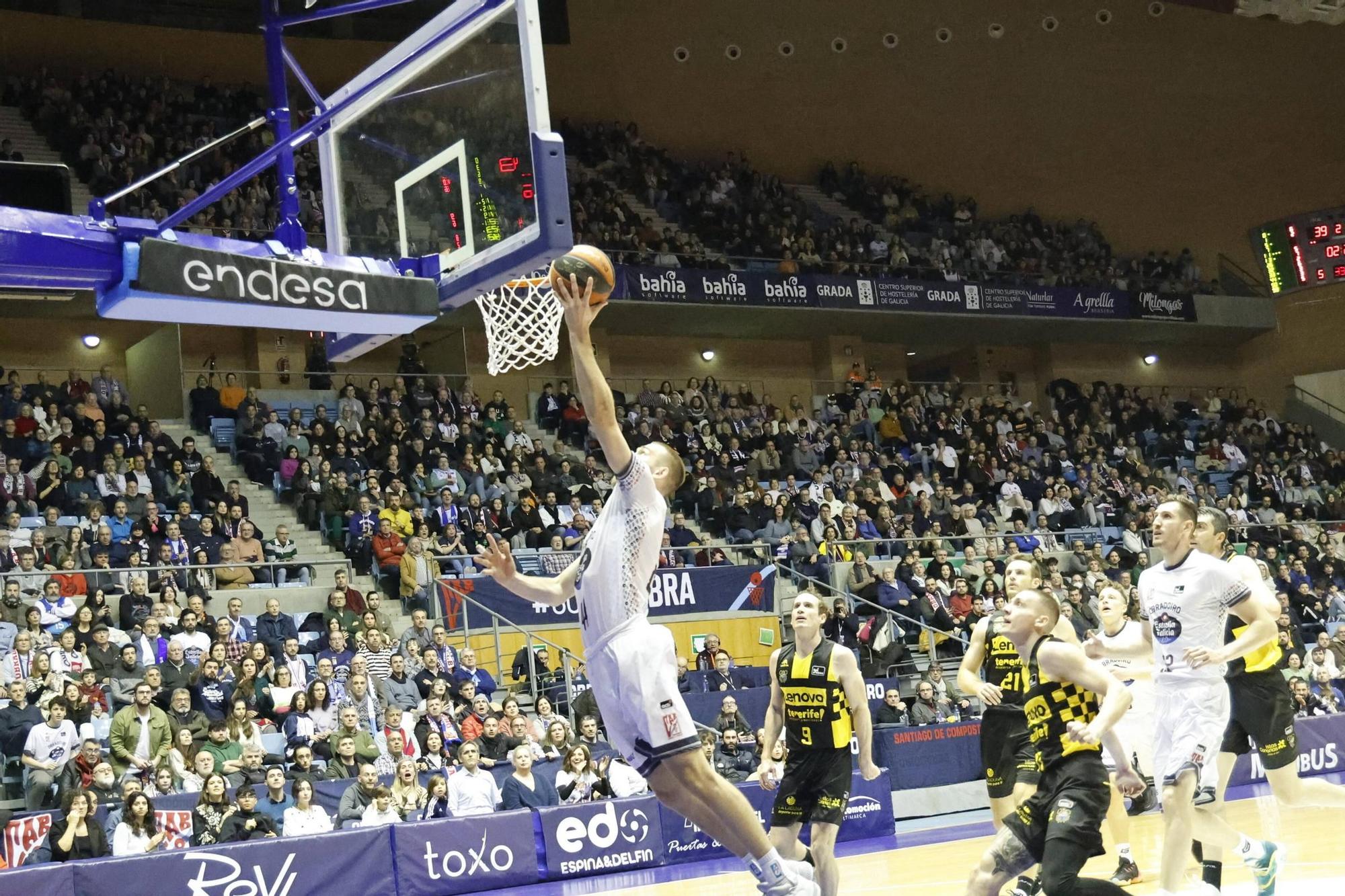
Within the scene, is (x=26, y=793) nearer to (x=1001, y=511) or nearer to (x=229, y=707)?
(x=229, y=707)

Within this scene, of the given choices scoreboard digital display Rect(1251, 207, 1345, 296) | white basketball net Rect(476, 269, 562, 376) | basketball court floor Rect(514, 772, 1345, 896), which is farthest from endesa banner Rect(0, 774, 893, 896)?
scoreboard digital display Rect(1251, 207, 1345, 296)

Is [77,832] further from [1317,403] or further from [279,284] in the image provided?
[1317,403]

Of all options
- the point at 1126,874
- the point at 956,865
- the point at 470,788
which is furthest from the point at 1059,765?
the point at 470,788

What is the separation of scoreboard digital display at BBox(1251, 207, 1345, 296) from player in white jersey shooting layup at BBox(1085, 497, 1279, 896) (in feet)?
77.5

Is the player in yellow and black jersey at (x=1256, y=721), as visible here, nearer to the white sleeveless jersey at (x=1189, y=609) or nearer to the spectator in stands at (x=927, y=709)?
the white sleeveless jersey at (x=1189, y=609)

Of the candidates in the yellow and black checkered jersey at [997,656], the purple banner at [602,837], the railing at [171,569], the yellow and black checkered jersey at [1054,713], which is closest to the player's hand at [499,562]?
the yellow and black checkered jersey at [1054,713]

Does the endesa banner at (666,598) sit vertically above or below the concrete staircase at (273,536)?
below

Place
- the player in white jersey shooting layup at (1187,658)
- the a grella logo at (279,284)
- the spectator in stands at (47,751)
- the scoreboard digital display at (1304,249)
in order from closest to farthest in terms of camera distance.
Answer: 1. the a grella logo at (279,284)
2. the player in white jersey shooting layup at (1187,658)
3. the spectator in stands at (47,751)
4. the scoreboard digital display at (1304,249)

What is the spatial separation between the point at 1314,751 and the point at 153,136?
64.9ft

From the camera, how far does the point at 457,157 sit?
800 cm

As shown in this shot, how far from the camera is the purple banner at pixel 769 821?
14.4m

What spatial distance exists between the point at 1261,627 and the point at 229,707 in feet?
32.8

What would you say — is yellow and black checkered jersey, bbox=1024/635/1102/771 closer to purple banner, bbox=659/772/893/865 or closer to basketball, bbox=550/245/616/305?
basketball, bbox=550/245/616/305

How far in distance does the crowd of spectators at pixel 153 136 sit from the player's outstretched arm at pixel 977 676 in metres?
15.1
